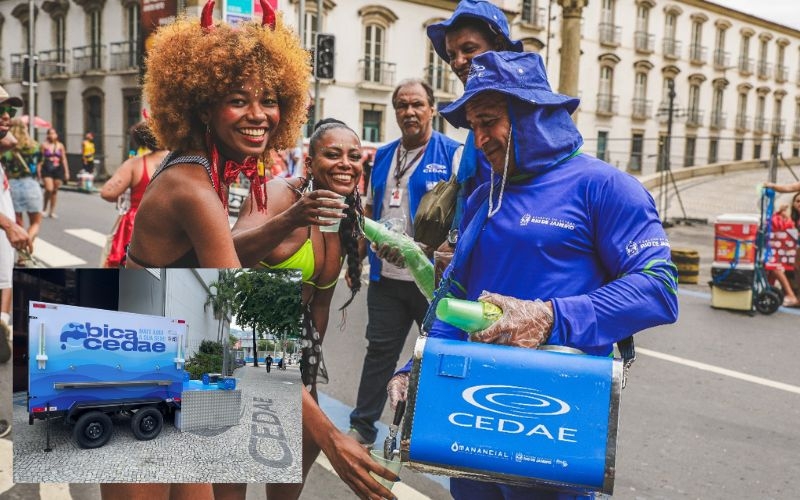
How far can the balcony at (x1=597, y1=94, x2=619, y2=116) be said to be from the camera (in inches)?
1704

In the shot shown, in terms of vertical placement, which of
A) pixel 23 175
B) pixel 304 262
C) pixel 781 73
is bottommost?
pixel 304 262

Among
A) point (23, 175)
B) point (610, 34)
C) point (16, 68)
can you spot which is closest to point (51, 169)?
point (23, 175)

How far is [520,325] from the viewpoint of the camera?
1968mm

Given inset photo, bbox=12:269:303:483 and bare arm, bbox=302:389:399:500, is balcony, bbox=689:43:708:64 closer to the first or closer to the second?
bare arm, bbox=302:389:399:500

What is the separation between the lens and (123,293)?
6.08 feet

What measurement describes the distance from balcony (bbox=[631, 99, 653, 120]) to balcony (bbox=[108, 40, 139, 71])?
89.0ft

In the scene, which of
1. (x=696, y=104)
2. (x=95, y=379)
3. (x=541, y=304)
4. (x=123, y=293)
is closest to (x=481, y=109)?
(x=541, y=304)

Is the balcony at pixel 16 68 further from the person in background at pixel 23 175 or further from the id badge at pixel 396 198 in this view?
the id badge at pixel 396 198

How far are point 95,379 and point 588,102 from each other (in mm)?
43000

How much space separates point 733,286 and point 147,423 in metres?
9.44

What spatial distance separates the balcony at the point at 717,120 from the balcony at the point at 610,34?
32.0ft

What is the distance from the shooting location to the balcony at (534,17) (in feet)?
127

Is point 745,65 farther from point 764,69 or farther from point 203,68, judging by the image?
point 203,68


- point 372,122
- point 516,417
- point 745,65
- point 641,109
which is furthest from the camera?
point 745,65
